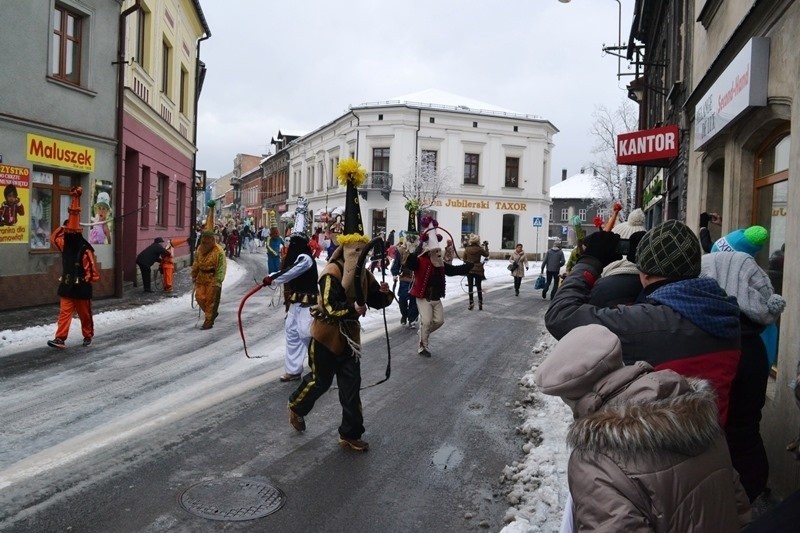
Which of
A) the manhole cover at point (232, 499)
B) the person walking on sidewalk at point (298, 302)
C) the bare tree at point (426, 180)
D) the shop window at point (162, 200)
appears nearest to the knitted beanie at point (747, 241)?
the manhole cover at point (232, 499)

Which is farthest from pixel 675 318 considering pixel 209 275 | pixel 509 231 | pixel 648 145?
pixel 509 231

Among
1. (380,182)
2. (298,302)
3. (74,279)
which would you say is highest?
(380,182)

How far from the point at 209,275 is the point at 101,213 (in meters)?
4.59

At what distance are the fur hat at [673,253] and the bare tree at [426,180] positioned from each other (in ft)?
123

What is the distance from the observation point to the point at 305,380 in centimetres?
535

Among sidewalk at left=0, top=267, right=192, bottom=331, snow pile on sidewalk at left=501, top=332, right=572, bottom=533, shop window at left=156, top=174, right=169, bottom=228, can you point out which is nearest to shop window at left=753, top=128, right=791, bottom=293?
snow pile on sidewalk at left=501, top=332, right=572, bottom=533

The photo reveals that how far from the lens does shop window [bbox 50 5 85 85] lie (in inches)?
496

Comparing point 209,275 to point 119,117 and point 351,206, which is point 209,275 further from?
point 351,206

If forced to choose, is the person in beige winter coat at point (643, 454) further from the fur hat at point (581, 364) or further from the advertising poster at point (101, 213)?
the advertising poster at point (101, 213)

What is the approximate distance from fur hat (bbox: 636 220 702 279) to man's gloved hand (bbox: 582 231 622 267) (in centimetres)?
42

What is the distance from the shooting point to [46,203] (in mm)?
12664

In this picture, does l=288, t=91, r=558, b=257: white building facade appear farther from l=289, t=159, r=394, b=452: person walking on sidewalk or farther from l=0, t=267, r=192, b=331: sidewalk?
l=289, t=159, r=394, b=452: person walking on sidewalk

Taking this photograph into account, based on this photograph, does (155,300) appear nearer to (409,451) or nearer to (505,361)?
(505,361)

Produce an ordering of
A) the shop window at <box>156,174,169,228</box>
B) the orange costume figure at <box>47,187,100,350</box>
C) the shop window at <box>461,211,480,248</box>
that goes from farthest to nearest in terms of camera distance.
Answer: the shop window at <box>461,211,480,248</box>
the shop window at <box>156,174,169,228</box>
the orange costume figure at <box>47,187,100,350</box>
